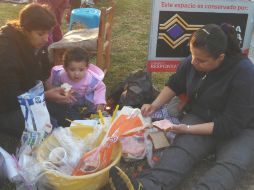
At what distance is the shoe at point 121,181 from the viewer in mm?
2469

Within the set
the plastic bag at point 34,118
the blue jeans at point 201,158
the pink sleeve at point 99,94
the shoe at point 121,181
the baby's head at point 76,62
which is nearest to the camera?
the shoe at point 121,181

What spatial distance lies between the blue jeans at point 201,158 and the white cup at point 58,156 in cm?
55

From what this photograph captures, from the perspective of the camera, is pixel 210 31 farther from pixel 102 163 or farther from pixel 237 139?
pixel 102 163

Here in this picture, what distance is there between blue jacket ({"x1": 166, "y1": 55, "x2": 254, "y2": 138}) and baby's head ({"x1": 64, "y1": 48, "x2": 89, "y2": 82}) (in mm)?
1011

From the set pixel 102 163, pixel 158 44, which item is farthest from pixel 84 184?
pixel 158 44

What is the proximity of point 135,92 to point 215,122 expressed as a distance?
3.34 ft

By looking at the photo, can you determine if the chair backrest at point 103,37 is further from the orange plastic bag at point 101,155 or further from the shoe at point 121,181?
the shoe at point 121,181

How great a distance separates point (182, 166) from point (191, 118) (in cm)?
55

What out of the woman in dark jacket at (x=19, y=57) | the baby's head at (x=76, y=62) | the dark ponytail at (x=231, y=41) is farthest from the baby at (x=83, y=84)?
the dark ponytail at (x=231, y=41)

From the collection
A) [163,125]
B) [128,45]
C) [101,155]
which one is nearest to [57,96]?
[101,155]

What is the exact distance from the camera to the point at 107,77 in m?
4.84

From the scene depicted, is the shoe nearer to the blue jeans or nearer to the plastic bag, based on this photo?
the blue jeans

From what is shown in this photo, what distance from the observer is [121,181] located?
8.14 ft

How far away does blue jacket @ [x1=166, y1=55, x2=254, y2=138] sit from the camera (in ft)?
9.27
